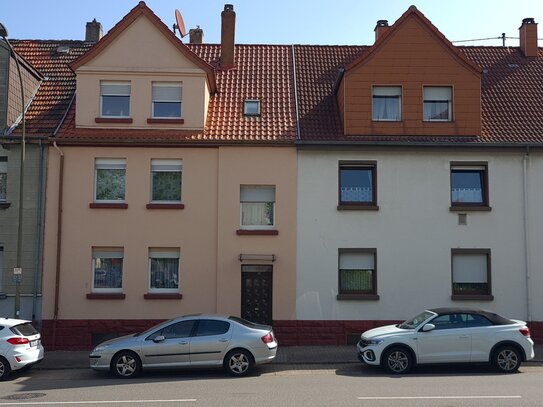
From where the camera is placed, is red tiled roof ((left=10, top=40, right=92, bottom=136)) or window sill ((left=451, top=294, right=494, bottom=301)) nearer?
window sill ((left=451, top=294, right=494, bottom=301))

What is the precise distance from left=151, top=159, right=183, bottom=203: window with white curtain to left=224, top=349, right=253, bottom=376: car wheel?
670cm

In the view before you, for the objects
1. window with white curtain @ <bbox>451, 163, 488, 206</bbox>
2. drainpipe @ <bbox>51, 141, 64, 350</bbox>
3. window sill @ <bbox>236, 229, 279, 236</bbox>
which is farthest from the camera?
window with white curtain @ <bbox>451, 163, 488, 206</bbox>

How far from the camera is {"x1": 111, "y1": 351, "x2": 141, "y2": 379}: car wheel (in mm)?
13867

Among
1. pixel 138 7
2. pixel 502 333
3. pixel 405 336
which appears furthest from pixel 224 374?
pixel 138 7

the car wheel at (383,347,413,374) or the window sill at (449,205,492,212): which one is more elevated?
the window sill at (449,205,492,212)

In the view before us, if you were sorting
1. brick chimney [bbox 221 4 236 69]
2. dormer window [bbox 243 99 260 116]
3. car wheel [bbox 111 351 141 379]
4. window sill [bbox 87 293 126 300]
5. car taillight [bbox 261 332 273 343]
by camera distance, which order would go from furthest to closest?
brick chimney [bbox 221 4 236 69]
dormer window [bbox 243 99 260 116]
window sill [bbox 87 293 126 300]
car taillight [bbox 261 332 273 343]
car wheel [bbox 111 351 141 379]

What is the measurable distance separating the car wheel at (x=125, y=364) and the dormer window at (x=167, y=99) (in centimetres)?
855

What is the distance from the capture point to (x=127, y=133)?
19328 mm

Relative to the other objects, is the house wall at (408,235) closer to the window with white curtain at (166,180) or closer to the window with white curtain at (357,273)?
the window with white curtain at (357,273)

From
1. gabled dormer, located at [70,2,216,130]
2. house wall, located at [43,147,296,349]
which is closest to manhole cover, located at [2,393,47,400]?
house wall, located at [43,147,296,349]

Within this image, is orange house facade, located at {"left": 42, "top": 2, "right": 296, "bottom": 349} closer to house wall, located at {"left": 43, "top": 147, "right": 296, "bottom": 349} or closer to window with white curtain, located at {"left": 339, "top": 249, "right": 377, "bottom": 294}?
house wall, located at {"left": 43, "top": 147, "right": 296, "bottom": 349}

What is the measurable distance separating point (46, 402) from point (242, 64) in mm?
15026

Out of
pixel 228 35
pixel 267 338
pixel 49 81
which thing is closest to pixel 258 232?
pixel 267 338

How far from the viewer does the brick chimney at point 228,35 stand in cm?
2286
